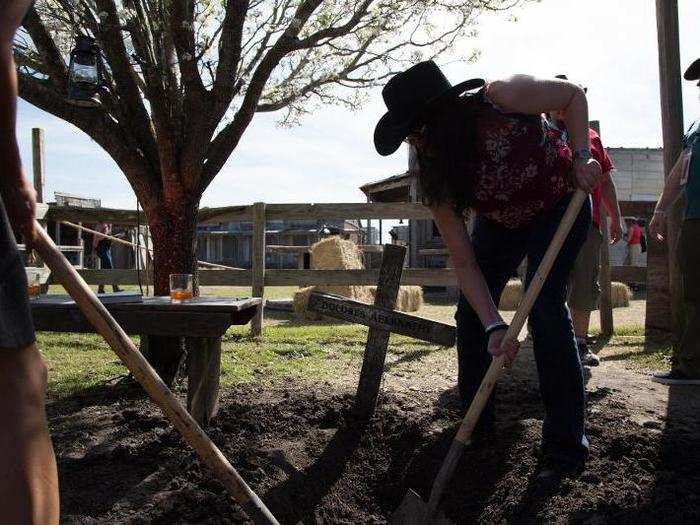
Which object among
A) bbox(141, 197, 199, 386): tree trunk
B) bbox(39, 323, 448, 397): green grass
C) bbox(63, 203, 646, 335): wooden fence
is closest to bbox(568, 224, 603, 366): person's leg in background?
bbox(39, 323, 448, 397): green grass

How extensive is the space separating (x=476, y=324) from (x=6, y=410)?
7.07 ft

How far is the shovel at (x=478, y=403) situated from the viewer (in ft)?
8.45

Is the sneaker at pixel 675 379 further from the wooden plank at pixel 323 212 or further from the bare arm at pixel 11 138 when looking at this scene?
the bare arm at pixel 11 138

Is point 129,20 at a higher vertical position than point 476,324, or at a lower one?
higher

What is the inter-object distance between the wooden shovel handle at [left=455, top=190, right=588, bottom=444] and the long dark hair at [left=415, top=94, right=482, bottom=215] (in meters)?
0.41

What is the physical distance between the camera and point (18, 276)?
1592 mm

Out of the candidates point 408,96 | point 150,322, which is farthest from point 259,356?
point 408,96

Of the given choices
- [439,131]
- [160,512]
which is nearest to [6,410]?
[160,512]

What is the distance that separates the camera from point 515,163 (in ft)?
8.82

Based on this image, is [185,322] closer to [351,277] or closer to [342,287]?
[351,277]

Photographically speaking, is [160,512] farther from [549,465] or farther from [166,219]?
[166,219]

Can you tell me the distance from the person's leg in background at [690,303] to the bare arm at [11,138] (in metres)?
4.05

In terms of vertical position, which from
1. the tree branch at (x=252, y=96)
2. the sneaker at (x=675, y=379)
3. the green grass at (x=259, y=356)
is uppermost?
the tree branch at (x=252, y=96)

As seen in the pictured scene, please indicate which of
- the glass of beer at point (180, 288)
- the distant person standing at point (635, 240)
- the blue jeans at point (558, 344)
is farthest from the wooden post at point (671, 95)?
the distant person standing at point (635, 240)
